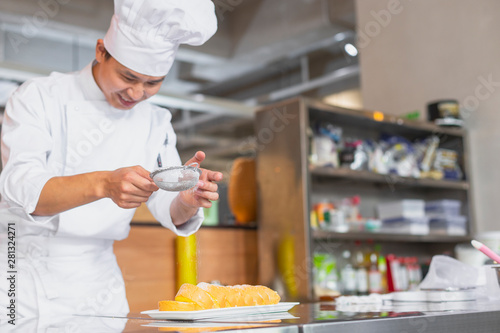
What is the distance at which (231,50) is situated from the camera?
532 centimetres

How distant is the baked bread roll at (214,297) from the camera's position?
1.09 metres

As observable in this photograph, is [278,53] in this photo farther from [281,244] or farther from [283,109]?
[281,244]

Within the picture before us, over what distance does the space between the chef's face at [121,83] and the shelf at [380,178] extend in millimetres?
1540

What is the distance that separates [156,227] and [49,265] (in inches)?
49.0

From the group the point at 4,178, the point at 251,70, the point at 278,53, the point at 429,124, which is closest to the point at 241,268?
the point at 429,124

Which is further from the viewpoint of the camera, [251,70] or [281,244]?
[251,70]

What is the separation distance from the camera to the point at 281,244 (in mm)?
3076

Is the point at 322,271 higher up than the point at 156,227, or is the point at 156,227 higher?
the point at 156,227

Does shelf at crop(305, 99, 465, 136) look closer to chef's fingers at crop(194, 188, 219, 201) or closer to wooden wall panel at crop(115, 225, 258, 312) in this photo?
wooden wall panel at crop(115, 225, 258, 312)

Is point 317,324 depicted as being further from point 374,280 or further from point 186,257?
point 374,280

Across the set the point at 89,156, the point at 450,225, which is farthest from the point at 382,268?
the point at 89,156

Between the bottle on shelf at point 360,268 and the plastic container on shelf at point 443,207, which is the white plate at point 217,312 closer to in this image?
the bottle on shelf at point 360,268

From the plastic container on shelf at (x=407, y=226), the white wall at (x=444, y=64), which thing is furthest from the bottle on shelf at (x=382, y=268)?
the white wall at (x=444, y=64)

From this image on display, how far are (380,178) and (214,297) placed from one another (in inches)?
96.1
